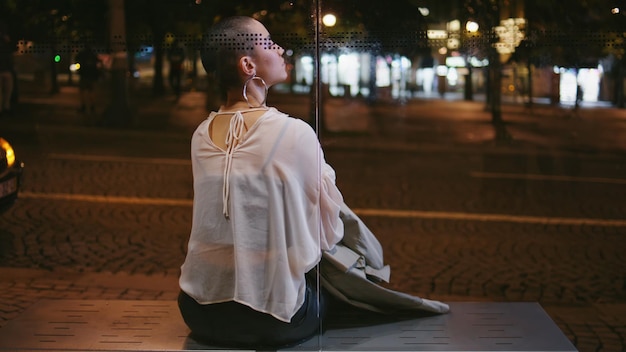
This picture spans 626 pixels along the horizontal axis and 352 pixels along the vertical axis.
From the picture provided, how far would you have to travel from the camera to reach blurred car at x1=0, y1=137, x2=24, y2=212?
574 centimetres

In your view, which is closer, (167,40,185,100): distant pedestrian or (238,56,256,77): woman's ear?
(238,56,256,77): woman's ear

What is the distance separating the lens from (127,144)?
10.7m

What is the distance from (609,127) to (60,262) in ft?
35.5

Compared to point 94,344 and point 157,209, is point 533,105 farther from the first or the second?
point 94,344

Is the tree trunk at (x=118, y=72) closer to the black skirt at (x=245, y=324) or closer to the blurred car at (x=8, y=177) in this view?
the blurred car at (x=8, y=177)

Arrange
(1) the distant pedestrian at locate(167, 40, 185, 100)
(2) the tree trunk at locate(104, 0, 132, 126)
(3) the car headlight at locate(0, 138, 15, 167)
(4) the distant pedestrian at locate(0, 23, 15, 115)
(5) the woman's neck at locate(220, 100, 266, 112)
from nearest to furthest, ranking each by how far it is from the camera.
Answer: (5) the woman's neck at locate(220, 100, 266, 112)
(2) the tree trunk at locate(104, 0, 132, 126)
(1) the distant pedestrian at locate(167, 40, 185, 100)
(4) the distant pedestrian at locate(0, 23, 15, 115)
(3) the car headlight at locate(0, 138, 15, 167)

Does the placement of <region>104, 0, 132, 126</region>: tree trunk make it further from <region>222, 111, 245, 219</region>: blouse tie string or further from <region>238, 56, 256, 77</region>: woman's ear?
<region>222, 111, 245, 219</region>: blouse tie string

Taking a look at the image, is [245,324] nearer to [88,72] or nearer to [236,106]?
[236,106]

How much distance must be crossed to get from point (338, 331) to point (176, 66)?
4.94 metres

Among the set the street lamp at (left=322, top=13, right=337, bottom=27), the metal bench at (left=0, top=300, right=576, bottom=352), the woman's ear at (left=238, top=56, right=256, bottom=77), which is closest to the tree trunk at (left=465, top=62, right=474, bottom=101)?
the street lamp at (left=322, top=13, right=337, bottom=27)

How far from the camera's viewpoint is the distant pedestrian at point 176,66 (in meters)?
4.25

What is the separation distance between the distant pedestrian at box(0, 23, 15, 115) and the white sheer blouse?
1863 mm

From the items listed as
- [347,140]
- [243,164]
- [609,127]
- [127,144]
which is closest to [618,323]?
[243,164]

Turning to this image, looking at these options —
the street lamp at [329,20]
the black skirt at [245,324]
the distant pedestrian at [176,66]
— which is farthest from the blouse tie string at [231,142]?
the distant pedestrian at [176,66]
